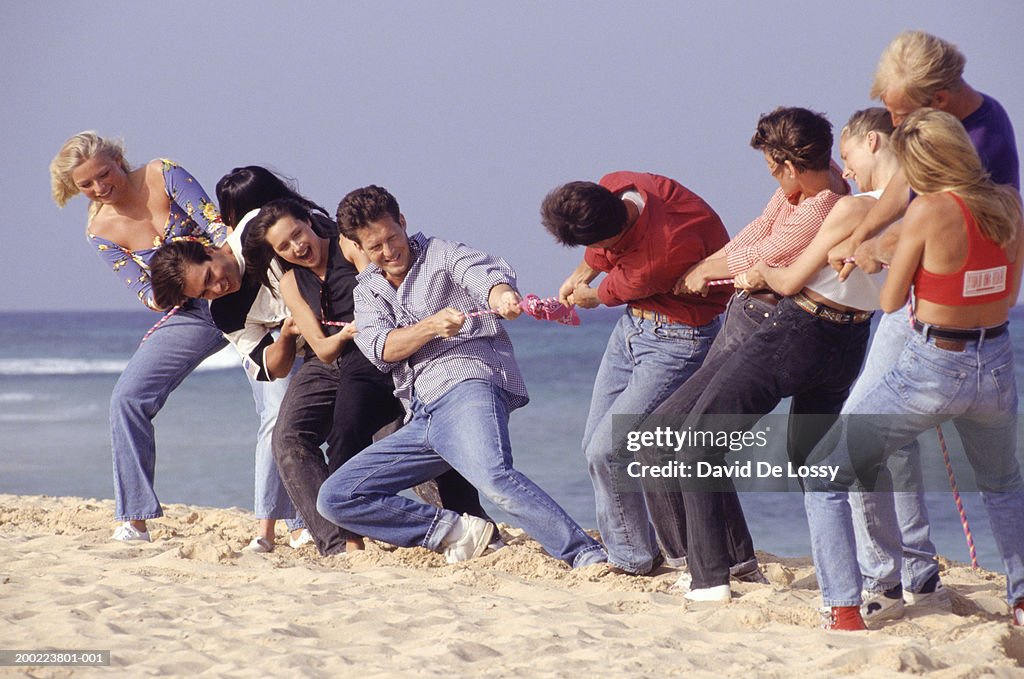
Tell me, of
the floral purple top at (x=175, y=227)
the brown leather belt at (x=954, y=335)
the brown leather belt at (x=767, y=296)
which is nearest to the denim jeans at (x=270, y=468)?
the floral purple top at (x=175, y=227)

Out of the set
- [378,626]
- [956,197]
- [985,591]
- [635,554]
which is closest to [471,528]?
[635,554]

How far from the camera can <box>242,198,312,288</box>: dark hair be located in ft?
17.4

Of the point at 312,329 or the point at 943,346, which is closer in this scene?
the point at 943,346

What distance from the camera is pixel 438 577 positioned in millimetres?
4699

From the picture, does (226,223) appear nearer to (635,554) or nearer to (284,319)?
(284,319)

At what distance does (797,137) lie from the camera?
13.1 feet

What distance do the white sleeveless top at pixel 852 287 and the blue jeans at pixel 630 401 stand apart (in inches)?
31.4

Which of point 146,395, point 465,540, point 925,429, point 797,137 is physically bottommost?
point 465,540

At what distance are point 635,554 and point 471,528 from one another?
810 millimetres

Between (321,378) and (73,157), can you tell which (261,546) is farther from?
(73,157)

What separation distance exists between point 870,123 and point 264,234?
9.00 feet

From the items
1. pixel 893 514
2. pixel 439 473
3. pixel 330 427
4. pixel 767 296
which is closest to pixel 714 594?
pixel 893 514

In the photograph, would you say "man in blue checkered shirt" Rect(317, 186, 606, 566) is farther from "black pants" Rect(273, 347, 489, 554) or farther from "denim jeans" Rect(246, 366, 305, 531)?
"denim jeans" Rect(246, 366, 305, 531)

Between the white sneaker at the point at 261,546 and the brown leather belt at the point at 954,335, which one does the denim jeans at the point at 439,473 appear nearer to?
the white sneaker at the point at 261,546
